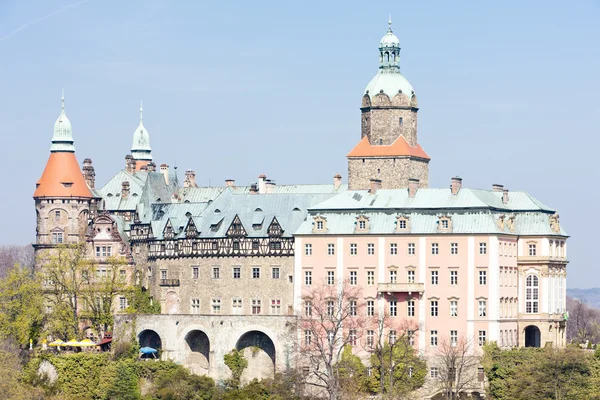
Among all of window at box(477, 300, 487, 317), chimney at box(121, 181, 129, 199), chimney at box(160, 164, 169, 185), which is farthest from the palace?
chimney at box(160, 164, 169, 185)

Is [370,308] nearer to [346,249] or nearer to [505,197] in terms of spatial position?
[346,249]

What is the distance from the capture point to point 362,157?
12088 cm

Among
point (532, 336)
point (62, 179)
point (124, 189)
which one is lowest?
point (532, 336)

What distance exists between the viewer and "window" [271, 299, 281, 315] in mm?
115062

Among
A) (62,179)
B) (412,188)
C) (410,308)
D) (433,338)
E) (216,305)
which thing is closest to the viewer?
(433,338)

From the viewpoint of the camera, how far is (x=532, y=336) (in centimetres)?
11269

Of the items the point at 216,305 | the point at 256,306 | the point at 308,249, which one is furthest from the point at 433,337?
the point at 216,305

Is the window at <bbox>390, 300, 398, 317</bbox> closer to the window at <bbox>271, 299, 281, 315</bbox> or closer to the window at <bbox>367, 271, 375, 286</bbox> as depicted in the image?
the window at <bbox>367, 271, 375, 286</bbox>

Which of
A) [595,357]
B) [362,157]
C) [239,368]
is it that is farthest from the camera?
[362,157]

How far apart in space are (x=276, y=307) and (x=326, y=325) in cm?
529

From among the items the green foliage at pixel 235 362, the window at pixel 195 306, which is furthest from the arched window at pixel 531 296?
the window at pixel 195 306

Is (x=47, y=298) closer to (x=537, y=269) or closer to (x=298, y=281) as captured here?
(x=298, y=281)

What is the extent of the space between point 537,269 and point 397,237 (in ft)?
30.6

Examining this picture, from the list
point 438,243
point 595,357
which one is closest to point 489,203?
point 438,243
